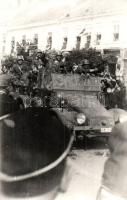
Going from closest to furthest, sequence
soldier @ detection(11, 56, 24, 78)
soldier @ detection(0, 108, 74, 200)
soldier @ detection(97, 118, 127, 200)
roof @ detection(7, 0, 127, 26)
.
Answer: soldier @ detection(0, 108, 74, 200) < soldier @ detection(97, 118, 127, 200) < roof @ detection(7, 0, 127, 26) < soldier @ detection(11, 56, 24, 78)

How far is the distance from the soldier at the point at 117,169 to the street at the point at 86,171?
202 millimetres

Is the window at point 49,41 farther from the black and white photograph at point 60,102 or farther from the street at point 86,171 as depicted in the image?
the street at point 86,171

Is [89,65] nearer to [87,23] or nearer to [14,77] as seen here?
[87,23]

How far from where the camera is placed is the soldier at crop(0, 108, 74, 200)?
1391 millimetres

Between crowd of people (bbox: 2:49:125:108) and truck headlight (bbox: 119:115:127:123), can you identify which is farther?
crowd of people (bbox: 2:49:125:108)

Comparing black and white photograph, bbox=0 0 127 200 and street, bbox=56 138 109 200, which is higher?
black and white photograph, bbox=0 0 127 200

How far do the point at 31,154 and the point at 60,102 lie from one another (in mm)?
1749

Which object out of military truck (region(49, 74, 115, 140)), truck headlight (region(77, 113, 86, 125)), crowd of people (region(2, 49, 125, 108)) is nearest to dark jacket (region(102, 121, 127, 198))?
crowd of people (region(2, 49, 125, 108))

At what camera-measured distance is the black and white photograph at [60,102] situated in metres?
1.46

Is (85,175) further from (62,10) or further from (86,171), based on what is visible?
(62,10)

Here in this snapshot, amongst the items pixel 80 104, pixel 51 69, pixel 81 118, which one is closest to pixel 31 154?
pixel 51 69

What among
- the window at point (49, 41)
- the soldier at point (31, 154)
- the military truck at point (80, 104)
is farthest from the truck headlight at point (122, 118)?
the military truck at point (80, 104)

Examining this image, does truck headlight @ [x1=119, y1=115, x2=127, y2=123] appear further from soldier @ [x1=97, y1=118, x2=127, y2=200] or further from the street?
the street

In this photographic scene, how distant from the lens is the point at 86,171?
2428 millimetres
